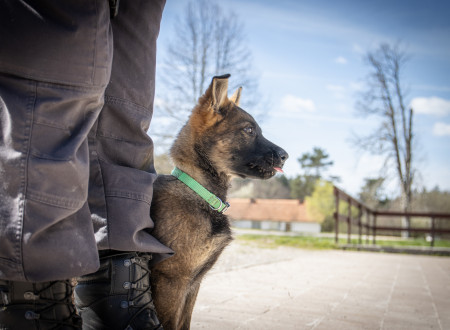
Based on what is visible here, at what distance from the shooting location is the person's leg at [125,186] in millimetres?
1653

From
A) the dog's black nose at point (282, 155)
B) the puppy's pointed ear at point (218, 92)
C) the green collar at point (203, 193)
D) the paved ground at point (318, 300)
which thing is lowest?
the paved ground at point (318, 300)

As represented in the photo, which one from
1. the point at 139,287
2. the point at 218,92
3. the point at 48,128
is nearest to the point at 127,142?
the point at 48,128

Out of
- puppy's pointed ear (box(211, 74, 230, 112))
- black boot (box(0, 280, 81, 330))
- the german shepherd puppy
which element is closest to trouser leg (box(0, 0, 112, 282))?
black boot (box(0, 280, 81, 330))

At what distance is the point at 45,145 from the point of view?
1273 millimetres

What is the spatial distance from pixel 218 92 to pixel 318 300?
2.63 metres

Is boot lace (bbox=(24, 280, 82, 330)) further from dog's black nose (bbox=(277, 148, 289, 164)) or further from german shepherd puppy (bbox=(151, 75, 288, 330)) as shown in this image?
dog's black nose (bbox=(277, 148, 289, 164))

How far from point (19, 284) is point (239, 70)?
14.6m

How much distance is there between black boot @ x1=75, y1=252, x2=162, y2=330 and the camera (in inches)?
66.0

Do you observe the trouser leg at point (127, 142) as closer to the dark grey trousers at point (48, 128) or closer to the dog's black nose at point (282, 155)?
the dark grey trousers at point (48, 128)

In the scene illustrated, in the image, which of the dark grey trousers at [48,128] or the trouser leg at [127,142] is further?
the trouser leg at [127,142]

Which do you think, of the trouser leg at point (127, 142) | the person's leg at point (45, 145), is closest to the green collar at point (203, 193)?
the trouser leg at point (127, 142)

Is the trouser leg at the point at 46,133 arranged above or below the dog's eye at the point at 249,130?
below

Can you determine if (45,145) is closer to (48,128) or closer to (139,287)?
(48,128)

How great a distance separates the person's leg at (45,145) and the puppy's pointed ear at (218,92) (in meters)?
1.13
